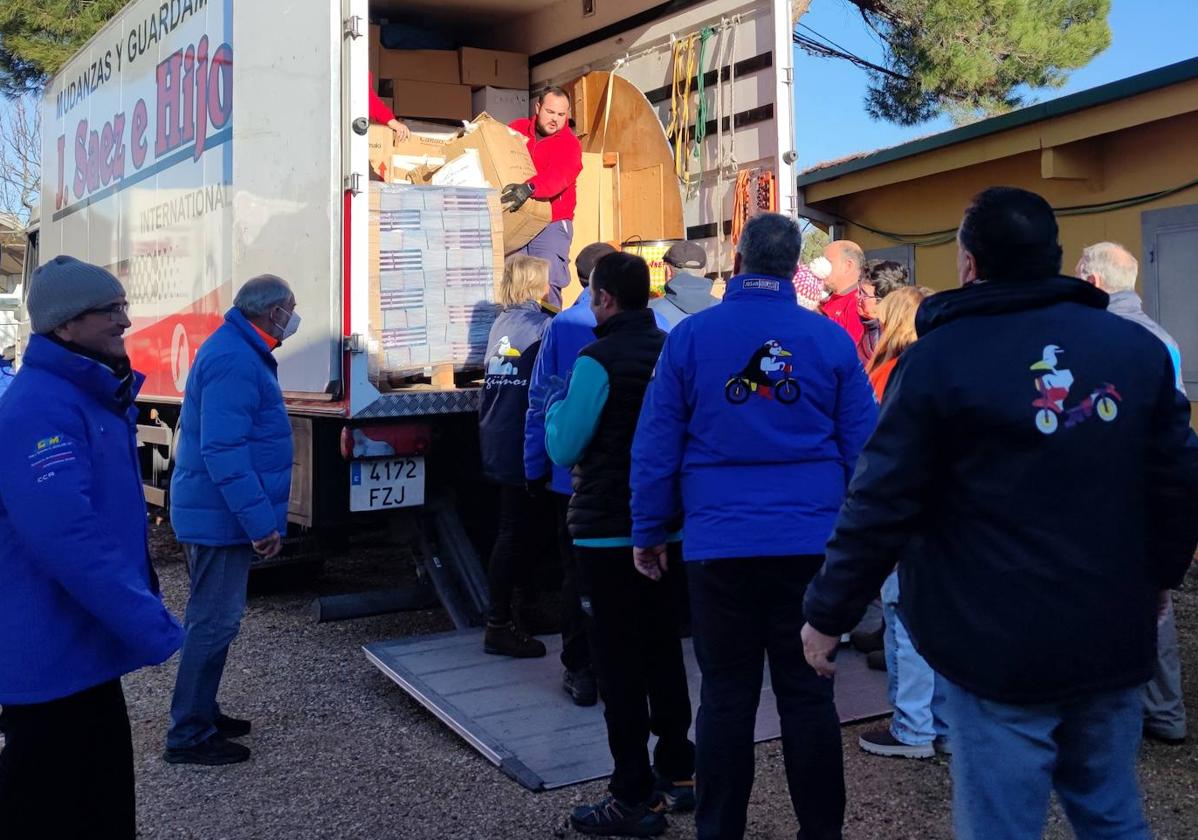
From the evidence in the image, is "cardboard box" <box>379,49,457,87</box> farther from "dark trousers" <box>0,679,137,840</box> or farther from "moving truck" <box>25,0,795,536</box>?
"dark trousers" <box>0,679,137,840</box>

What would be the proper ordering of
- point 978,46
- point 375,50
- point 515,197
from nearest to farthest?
point 515,197
point 375,50
point 978,46

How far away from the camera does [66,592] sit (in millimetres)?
2568

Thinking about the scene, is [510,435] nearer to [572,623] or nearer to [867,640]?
[572,623]

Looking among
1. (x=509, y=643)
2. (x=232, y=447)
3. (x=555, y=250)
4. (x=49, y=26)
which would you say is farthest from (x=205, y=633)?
(x=49, y=26)

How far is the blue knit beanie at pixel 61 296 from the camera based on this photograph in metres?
2.68

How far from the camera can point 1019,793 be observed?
212 centimetres

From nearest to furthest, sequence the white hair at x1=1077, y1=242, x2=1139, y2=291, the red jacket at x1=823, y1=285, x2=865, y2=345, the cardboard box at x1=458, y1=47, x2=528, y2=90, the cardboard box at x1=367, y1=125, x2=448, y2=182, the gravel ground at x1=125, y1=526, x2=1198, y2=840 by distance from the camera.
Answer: the gravel ground at x1=125, y1=526, x2=1198, y2=840 < the white hair at x1=1077, y1=242, x2=1139, y2=291 < the red jacket at x1=823, y1=285, x2=865, y2=345 < the cardboard box at x1=367, y1=125, x2=448, y2=182 < the cardboard box at x1=458, y1=47, x2=528, y2=90

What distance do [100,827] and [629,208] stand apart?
498 centimetres

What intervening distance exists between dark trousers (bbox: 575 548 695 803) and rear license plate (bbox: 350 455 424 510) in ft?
5.98

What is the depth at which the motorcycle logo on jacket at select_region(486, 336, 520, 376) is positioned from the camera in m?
4.96

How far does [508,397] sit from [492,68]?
3485 millimetres

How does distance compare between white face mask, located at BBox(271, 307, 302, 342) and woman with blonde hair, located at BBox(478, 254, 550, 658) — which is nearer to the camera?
white face mask, located at BBox(271, 307, 302, 342)

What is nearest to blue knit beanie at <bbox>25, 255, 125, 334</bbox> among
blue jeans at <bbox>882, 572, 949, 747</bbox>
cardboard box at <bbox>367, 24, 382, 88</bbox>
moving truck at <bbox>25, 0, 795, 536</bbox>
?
moving truck at <bbox>25, 0, 795, 536</bbox>

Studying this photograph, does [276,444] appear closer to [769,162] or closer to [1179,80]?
[769,162]
